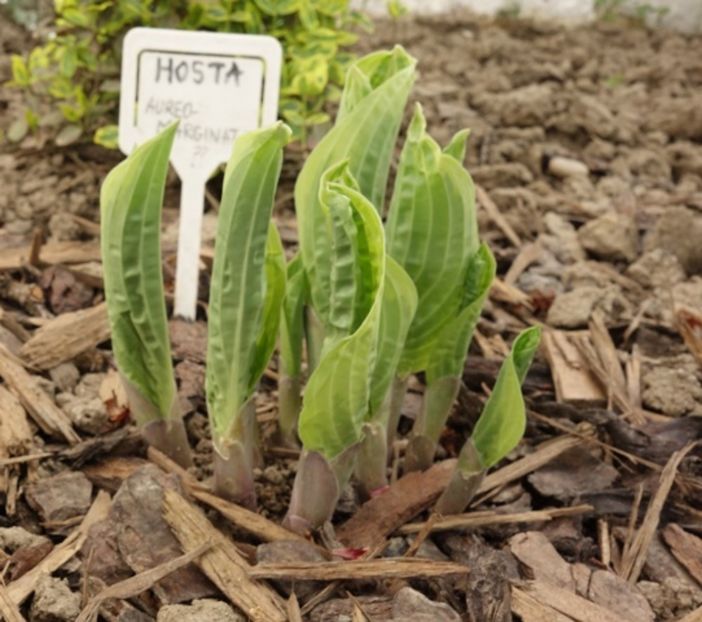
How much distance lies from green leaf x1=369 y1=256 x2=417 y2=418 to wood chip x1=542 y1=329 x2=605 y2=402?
470mm

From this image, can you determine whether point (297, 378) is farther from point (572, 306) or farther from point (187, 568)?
point (572, 306)

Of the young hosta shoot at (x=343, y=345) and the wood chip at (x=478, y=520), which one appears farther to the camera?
the wood chip at (x=478, y=520)

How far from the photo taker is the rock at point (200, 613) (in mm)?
994

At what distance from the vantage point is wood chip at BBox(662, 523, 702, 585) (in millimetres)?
1183

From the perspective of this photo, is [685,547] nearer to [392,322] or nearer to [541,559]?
[541,559]

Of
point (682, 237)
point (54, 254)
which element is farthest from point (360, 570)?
point (682, 237)

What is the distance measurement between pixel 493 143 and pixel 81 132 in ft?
3.26

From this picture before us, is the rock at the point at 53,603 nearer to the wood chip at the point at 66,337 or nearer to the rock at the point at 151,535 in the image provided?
the rock at the point at 151,535

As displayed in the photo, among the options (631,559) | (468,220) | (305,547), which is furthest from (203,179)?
(631,559)

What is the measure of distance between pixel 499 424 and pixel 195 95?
28.2 inches

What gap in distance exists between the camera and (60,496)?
1186 mm

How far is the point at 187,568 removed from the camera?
1.06 metres

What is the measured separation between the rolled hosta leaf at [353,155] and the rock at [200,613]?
33 cm

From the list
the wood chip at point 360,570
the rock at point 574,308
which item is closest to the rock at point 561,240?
the rock at point 574,308
